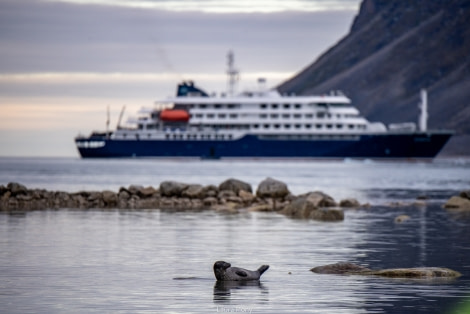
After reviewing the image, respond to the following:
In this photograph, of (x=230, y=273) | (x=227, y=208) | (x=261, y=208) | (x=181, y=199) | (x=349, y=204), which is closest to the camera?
(x=230, y=273)

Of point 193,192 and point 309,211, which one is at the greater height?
point 193,192

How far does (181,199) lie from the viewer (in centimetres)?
4166

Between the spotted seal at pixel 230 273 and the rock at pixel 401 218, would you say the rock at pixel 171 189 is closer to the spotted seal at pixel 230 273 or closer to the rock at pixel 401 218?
the rock at pixel 401 218

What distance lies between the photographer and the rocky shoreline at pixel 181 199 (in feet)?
129

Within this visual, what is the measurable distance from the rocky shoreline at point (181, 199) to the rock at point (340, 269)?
17284 millimetres

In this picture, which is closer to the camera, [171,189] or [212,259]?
[212,259]

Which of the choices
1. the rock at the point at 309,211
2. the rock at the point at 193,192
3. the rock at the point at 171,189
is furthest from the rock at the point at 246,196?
the rock at the point at 309,211

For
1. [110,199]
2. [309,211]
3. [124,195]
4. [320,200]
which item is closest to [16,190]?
[110,199]

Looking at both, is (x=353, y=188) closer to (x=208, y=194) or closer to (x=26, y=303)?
(x=208, y=194)

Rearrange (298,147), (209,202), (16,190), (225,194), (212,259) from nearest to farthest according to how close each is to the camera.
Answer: (212,259) < (16,190) < (209,202) < (225,194) < (298,147)

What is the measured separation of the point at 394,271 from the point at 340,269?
96 cm

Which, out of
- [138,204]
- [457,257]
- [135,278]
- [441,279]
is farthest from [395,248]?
[138,204]

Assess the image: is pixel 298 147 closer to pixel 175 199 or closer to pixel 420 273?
pixel 175 199

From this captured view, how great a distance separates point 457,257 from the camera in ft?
72.1
